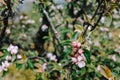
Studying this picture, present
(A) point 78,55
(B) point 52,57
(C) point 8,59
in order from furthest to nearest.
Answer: (B) point 52,57 → (C) point 8,59 → (A) point 78,55

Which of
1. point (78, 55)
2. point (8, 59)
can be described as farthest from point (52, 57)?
point (78, 55)

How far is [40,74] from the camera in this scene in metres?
2.84

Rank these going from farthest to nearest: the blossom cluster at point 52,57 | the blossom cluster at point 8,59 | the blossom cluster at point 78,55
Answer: the blossom cluster at point 52,57 < the blossom cluster at point 8,59 < the blossom cluster at point 78,55

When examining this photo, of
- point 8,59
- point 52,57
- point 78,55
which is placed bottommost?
point 52,57

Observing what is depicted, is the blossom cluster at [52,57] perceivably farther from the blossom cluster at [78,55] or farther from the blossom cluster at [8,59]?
the blossom cluster at [78,55]

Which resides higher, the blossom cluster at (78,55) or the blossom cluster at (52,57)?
the blossom cluster at (78,55)

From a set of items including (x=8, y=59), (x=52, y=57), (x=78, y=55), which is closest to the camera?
(x=78, y=55)

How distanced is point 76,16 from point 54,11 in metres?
0.26

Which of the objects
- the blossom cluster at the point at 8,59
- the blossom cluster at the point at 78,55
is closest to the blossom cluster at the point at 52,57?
the blossom cluster at the point at 8,59

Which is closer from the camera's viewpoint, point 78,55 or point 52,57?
point 78,55

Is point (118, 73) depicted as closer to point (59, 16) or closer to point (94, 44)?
point (94, 44)

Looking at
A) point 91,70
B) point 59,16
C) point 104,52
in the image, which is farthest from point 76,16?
point 91,70

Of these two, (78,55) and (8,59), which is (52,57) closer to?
(8,59)

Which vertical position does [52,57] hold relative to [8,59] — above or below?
below
